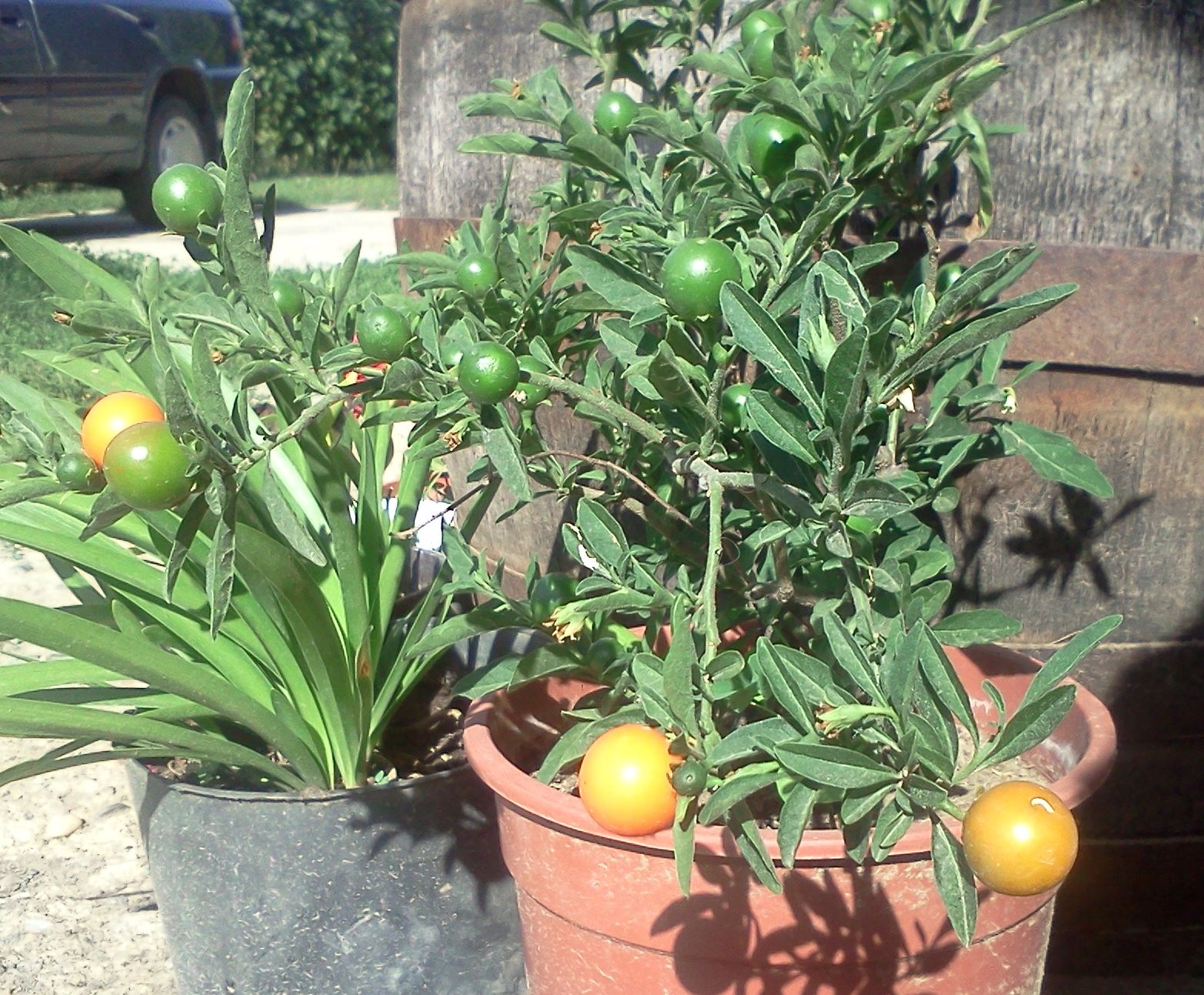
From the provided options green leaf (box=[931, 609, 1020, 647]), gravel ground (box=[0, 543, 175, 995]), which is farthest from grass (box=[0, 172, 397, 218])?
green leaf (box=[931, 609, 1020, 647])

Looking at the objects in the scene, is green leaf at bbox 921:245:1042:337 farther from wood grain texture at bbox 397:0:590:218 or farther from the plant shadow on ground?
wood grain texture at bbox 397:0:590:218

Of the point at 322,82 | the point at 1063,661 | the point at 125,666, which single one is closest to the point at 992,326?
the point at 1063,661

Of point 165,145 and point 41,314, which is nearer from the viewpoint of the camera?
point 41,314

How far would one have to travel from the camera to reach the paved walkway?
5656 mm

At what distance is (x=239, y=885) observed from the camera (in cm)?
105

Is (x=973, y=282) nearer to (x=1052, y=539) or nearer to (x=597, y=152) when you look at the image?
(x=597, y=152)

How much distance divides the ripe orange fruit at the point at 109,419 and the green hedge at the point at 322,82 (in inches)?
491

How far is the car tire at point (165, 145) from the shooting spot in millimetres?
5559

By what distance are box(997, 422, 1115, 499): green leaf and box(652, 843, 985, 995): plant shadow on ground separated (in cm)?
31

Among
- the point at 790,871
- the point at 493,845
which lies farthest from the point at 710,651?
the point at 493,845

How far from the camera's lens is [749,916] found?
77 cm

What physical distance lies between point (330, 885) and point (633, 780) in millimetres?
491

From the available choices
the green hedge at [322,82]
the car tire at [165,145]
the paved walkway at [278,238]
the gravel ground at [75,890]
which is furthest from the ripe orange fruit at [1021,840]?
the green hedge at [322,82]

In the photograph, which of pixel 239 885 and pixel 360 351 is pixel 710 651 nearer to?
pixel 360 351
